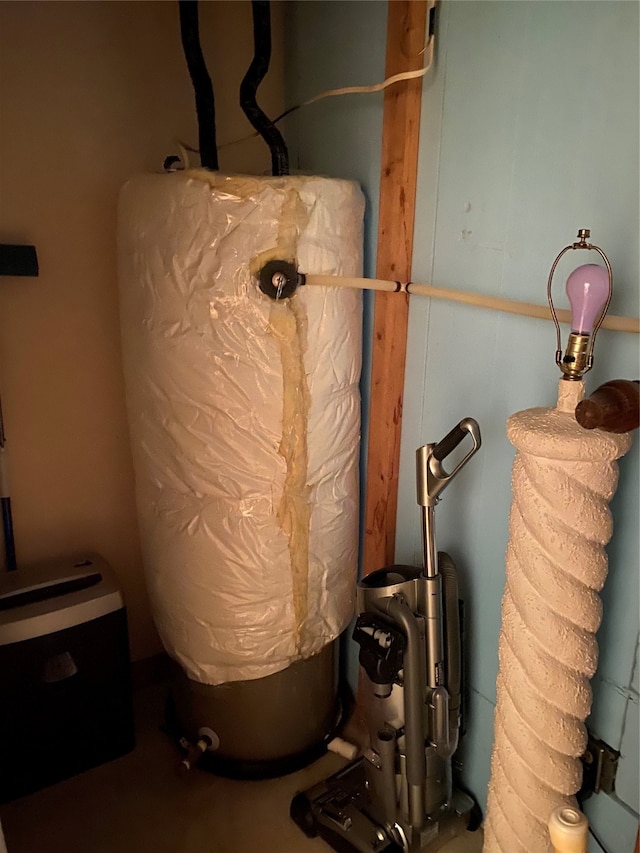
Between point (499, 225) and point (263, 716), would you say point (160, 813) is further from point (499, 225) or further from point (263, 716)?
point (499, 225)

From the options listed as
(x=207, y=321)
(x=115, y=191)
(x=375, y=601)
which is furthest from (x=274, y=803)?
(x=115, y=191)

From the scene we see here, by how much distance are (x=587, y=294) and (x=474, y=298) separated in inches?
10.4

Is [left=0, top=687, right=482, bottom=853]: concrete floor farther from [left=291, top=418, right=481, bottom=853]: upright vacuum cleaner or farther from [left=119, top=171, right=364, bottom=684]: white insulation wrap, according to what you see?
[left=119, top=171, right=364, bottom=684]: white insulation wrap

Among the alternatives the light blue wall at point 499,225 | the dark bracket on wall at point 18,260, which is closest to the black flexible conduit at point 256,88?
the light blue wall at point 499,225

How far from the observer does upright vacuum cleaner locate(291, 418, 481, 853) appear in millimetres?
1176

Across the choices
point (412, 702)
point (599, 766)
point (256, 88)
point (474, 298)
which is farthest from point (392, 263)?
point (599, 766)

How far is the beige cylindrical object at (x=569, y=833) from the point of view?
905mm

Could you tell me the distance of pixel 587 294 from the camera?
863 mm

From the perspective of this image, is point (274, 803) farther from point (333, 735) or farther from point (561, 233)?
point (561, 233)

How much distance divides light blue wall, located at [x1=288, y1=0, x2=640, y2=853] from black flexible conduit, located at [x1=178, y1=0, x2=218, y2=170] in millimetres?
306

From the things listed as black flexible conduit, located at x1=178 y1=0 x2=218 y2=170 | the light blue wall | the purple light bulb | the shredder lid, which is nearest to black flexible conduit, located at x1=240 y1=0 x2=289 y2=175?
black flexible conduit, located at x1=178 y1=0 x2=218 y2=170

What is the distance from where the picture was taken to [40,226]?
1.45m

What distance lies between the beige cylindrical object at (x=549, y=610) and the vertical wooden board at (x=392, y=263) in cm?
47

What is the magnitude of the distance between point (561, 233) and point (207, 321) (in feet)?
2.00
